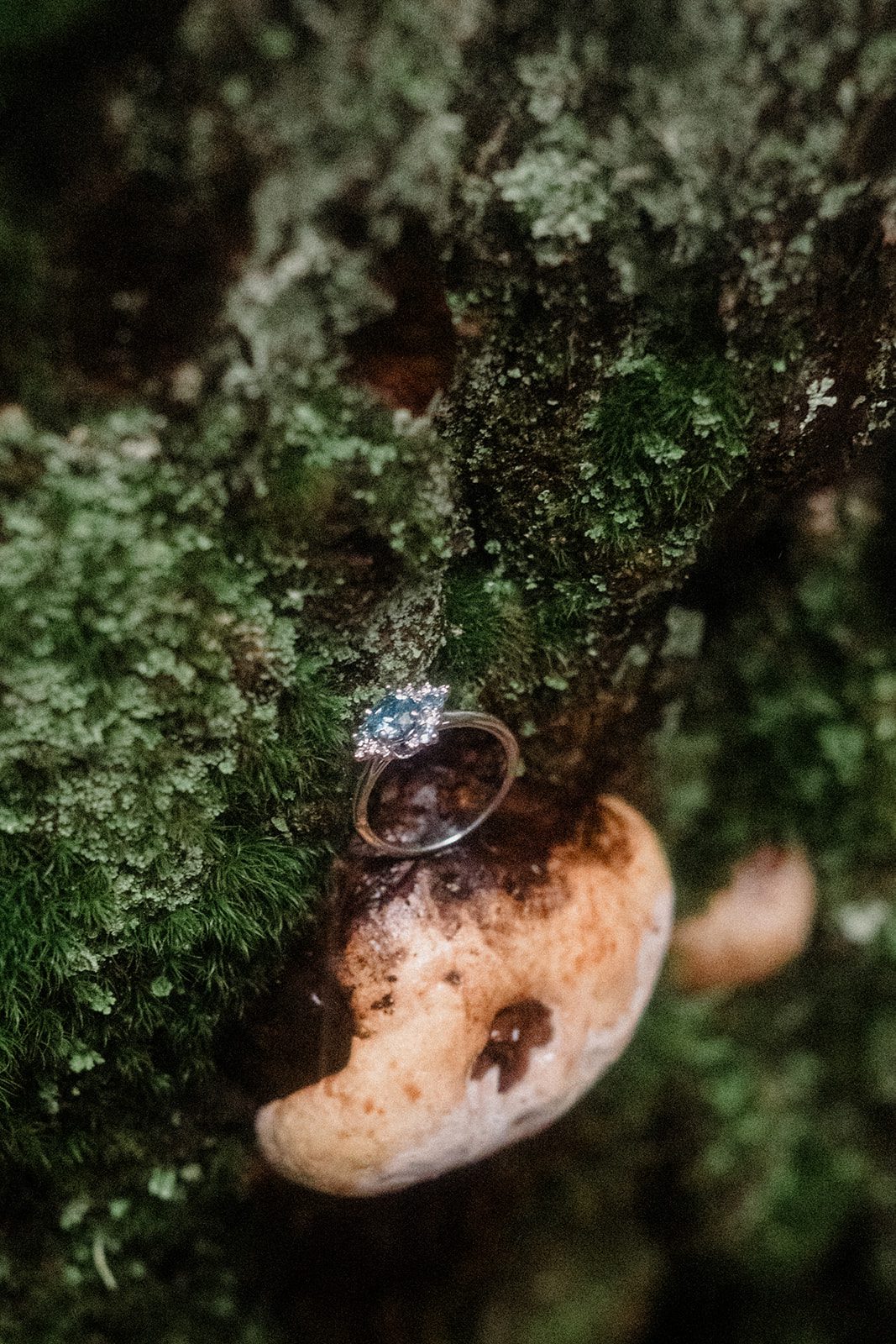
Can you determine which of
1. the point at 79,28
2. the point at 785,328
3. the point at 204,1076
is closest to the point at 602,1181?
the point at 204,1076

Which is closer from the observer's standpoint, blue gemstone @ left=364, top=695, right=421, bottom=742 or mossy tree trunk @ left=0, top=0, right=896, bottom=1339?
mossy tree trunk @ left=0, top=0, right=896, bottom=1339

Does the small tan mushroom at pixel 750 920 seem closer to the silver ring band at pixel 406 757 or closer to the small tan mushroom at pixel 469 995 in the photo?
the small tan mushroom at pixel 469 995

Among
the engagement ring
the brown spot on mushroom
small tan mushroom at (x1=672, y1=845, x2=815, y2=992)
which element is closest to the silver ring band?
the engagement ring

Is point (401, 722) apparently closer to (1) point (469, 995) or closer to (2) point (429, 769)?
(2) point (429, 769)

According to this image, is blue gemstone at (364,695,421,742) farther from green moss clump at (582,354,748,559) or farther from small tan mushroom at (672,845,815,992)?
small tan mushroom at (672,845,815,992)

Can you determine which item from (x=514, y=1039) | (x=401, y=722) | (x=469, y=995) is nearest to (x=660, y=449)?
(x=401, y=722)

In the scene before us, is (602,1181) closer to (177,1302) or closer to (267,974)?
(177,1302)
